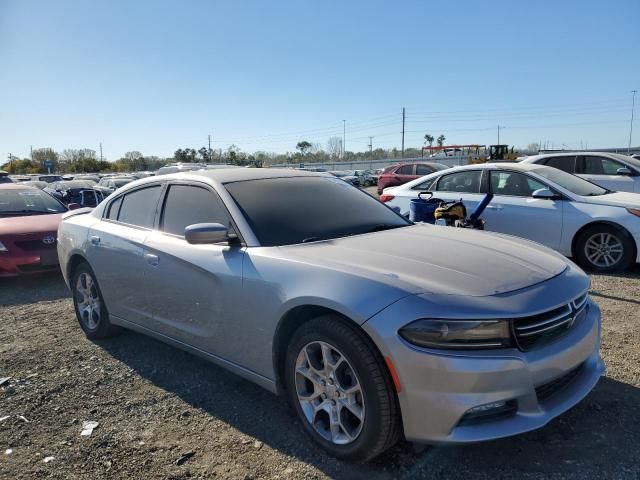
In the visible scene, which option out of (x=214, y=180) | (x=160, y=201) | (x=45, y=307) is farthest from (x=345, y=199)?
(x=45, y=307)

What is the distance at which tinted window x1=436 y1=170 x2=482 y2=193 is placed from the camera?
743cm

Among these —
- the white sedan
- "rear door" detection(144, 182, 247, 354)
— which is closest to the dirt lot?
"rear door" detection(144, 182, 247, 354)

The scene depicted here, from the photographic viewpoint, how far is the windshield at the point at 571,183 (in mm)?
6742

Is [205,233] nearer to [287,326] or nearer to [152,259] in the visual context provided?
[287,326]

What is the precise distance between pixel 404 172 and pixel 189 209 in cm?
1853

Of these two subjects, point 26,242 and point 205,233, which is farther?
point 26,242

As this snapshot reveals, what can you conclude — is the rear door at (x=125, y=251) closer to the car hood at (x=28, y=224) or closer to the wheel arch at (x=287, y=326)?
the wheel arch at (x=287, y=326)

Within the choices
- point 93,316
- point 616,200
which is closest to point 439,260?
point 93,316

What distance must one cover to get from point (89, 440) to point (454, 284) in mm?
2284

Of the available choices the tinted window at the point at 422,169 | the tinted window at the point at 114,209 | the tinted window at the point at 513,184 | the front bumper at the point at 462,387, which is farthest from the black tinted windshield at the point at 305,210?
the tinted window at the point at 422,169

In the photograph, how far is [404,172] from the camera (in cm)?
2134

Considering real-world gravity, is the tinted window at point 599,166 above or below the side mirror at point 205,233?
above

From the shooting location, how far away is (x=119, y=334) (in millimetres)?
4586

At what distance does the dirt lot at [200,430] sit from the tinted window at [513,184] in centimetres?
295
